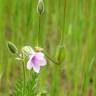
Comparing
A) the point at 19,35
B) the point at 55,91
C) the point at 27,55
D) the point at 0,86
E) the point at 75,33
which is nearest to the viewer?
the point at 27,55

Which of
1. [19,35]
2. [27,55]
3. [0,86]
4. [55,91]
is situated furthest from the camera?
[0,86]

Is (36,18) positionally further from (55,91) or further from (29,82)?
(29,82)

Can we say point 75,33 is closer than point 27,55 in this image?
No

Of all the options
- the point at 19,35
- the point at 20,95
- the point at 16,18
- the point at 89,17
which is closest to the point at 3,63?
the point at 19,35

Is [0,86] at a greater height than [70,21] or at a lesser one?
lesser

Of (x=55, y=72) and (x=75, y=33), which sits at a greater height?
(x=75, y=33)

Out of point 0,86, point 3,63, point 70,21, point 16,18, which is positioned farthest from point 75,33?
point 0,86

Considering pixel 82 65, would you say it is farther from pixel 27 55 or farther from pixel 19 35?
pixel 27 55

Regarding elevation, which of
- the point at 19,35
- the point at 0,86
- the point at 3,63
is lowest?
the point at 0,86

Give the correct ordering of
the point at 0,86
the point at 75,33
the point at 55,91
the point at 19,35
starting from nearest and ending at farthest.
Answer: the point at 55,91 < the point at 75,33 < the point at 19,35 < the point at 0,86
